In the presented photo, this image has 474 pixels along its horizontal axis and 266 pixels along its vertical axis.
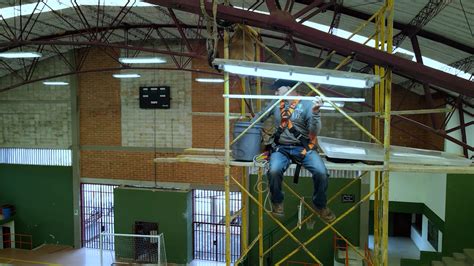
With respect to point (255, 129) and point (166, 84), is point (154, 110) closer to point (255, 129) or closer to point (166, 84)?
point (166, 84)

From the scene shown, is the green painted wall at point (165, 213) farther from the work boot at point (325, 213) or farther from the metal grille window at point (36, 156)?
the work boot at point (325, 213)

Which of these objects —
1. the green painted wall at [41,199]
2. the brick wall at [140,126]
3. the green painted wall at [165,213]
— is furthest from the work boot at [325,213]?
the green painted wall at [41,199]

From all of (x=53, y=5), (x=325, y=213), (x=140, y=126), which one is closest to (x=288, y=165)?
(x=325, y=213)

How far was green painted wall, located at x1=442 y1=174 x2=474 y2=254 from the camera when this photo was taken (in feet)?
37.6

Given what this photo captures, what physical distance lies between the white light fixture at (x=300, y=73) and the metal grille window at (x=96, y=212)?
43.5 ft

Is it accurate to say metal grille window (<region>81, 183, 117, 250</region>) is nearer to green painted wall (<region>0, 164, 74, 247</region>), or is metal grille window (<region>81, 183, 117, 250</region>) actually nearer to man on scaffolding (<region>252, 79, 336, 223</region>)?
green painted wall (<region>0, 164, 74, 247</region>)

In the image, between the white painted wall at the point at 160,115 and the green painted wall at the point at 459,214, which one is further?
the white painted wall at the point at 160,115

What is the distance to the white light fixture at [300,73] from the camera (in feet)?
14.6

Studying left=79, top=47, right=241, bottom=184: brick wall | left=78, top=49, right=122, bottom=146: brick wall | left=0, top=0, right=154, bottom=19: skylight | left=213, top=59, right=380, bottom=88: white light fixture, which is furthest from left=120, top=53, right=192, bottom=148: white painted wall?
left=213, top=59, right=380, bottom=88: white light fixture

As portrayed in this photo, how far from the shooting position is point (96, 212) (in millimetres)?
16500

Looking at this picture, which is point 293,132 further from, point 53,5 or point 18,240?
point 18,240

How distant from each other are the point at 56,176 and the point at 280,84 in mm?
14298

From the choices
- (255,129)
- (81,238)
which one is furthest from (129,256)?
(255,129)

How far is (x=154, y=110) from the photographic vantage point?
50.1ft
